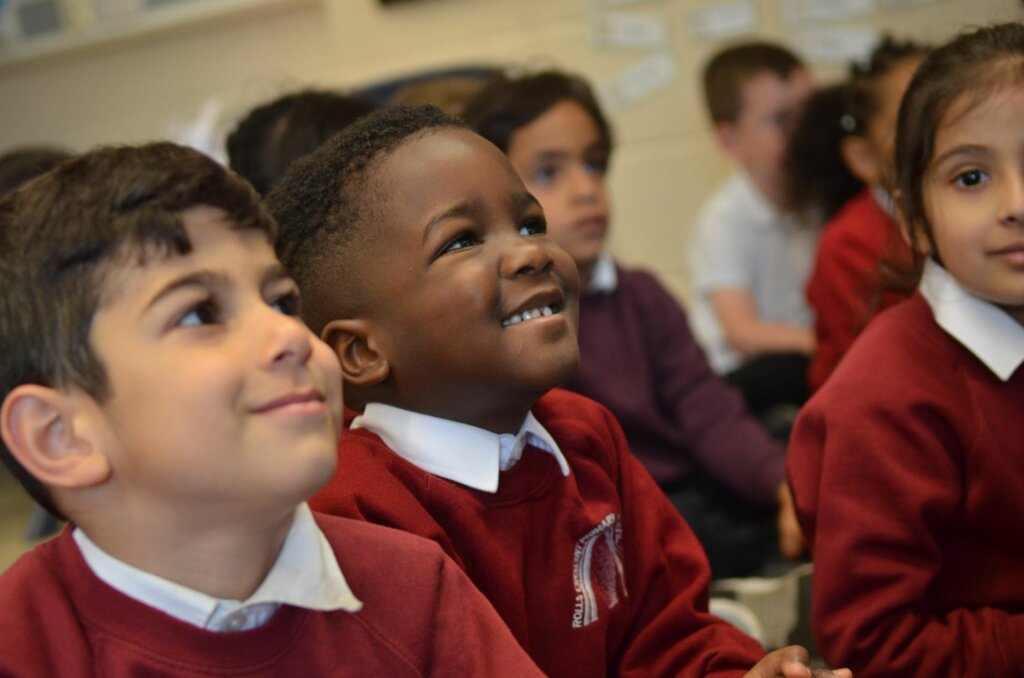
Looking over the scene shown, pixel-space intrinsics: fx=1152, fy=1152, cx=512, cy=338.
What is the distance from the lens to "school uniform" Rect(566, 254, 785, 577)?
5.87 feet

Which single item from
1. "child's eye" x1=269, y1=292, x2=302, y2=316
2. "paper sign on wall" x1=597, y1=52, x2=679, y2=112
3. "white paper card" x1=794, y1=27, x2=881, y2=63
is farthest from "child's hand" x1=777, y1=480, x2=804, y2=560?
"paper sign on wall" x1=597, y1=52, x2=679, y2=112

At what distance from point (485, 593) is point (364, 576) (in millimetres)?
174

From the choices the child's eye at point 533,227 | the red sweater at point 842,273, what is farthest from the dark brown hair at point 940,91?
the red sweater at point 842,273

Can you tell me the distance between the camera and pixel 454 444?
98 cm

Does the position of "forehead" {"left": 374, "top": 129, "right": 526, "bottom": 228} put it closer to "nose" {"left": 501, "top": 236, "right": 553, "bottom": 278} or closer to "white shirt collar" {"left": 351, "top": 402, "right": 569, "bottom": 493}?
"nose" {"left": 501, "top": 236, "right": 553, "bottom": 278}

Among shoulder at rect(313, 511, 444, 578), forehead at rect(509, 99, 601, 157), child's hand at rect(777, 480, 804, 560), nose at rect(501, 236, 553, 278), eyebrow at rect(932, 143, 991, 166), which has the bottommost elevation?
child's hand at rect(777, 480, 804, 560)

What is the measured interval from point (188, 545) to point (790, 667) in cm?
47

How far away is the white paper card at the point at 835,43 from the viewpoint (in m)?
2.90

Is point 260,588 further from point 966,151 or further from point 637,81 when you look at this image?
point 637,81

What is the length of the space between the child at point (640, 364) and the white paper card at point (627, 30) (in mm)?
1257

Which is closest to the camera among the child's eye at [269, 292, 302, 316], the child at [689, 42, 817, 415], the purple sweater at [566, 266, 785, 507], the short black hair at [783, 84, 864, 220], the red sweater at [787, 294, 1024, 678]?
the child's eye at [269, 292, 302, 316]

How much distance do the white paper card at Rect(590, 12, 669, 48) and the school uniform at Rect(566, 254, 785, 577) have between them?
1362mm

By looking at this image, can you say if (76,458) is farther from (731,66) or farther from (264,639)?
(731,66)

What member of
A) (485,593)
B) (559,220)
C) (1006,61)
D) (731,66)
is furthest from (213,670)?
(731,66)
